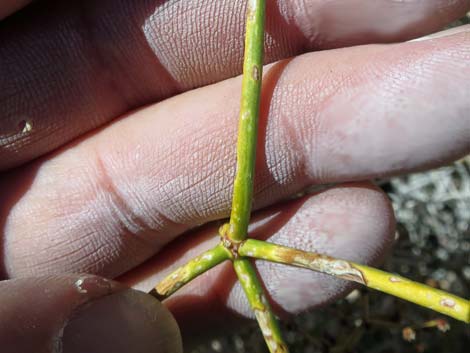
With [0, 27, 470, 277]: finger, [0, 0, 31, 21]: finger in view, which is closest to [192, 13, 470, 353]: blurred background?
[0, 27, 470, 277]: finger

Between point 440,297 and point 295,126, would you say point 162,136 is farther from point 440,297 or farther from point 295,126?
point 440,297

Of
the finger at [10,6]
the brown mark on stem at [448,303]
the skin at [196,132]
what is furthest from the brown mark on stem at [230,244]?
the finger at [10,6]

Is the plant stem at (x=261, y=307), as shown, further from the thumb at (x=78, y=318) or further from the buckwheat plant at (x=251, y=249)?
the thumb at (x=78, y=318)

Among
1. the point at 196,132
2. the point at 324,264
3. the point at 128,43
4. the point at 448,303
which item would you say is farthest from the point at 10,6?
the point at 448,303

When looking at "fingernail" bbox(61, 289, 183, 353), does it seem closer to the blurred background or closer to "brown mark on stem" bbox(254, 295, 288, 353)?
"brown mark on stem" bbox(254, 295, 288, 353)

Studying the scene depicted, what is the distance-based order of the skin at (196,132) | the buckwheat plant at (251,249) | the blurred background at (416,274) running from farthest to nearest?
the blurred background at (416,274) < the skin at (196,132) < the buckwheat plant at (251,249)

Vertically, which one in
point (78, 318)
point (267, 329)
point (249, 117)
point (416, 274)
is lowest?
point (416, 274)

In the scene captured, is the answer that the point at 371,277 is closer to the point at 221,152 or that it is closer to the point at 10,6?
the point at 221,152
